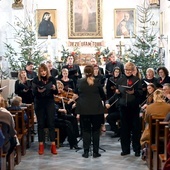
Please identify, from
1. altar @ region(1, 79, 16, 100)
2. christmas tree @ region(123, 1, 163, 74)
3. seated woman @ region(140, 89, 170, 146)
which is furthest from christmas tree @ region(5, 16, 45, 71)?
seated woman @ region(140, 89, 170, 146)

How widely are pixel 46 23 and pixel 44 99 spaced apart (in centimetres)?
860

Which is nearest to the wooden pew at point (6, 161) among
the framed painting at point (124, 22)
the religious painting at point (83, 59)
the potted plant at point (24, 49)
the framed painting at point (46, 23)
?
the potted plant at point (24, 49)

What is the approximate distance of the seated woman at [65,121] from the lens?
901cm

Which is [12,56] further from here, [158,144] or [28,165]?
[158,144]

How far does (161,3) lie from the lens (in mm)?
16016

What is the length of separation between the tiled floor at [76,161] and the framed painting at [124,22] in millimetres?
8141

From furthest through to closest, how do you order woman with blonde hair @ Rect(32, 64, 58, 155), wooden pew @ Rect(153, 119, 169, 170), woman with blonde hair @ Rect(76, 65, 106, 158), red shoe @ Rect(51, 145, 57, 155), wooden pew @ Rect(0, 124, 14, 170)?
red shoe @ Rect(51, 145, 57, 155) → woman with blonde hair @ Rect(32, 64, 58, 155) → woman with blonde hair @ Rect(76, 65, 106, 158) → wooden pew @ Rect(153, 119, 169, 170) → wooden pew @ Rect(0, 124, 14, 170)

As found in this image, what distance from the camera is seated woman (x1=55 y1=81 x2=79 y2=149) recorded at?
9.01 m

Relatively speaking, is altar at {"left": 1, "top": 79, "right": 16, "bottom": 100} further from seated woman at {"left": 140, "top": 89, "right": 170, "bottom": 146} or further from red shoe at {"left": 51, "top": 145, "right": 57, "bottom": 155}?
seated woman at {"left": 140, "top": 89, "right": 170, "bottom": 146}

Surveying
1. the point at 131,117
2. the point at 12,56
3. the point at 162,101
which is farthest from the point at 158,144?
the point at 12,56

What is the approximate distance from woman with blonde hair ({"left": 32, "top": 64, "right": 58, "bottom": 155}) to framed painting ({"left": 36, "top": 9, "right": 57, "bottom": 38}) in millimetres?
8329

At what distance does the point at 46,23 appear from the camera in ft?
54.4

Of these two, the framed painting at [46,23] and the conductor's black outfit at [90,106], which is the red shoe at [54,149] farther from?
the framed painting at [46,23]

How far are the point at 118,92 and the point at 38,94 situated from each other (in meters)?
1.50
